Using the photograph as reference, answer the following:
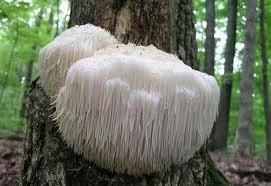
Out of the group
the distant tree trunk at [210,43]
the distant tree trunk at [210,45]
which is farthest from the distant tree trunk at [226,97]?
the distant tree trunk at [210,43]

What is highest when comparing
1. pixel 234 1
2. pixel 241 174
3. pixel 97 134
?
pixel 234 1

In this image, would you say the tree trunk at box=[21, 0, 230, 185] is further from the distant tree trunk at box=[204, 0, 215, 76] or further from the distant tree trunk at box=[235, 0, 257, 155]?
the distant tree trunk at box=[204, 0, 215, 76]

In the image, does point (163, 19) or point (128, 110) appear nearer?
point (128, 110)

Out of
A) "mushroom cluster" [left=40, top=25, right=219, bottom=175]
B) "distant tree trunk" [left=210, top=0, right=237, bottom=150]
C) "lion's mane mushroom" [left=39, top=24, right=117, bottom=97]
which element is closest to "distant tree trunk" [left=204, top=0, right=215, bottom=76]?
"distant tree trunk" [left=210, top=0, right=237, bottom=150]

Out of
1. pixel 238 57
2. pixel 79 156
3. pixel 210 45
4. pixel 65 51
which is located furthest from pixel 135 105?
pixel 238 57

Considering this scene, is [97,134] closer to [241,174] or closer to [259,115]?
[241,174]

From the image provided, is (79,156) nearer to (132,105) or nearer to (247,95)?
(132,105)

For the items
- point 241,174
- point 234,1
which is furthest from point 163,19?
point 234,1

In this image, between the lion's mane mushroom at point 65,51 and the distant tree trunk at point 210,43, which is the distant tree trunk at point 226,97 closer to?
the distant tree trunk at point 210,43

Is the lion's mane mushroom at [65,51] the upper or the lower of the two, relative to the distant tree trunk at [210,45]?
lower
